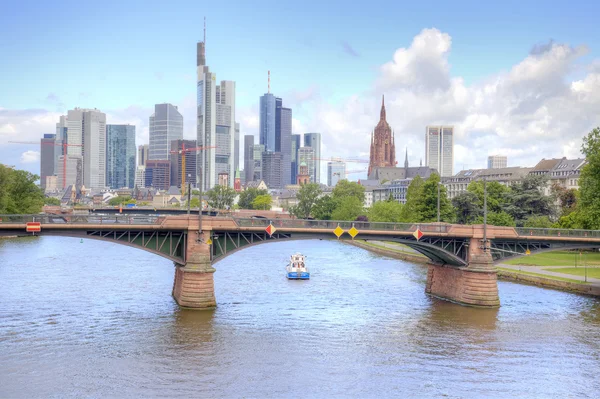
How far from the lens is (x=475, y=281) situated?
7031 centimetres

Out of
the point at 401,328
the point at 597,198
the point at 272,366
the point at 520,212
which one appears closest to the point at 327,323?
the point at 401,328

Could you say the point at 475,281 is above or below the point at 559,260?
above

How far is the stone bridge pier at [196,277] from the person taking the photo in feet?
207

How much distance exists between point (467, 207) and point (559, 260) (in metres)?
35.8

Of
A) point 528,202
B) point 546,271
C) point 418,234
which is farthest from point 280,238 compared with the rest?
point 528,202

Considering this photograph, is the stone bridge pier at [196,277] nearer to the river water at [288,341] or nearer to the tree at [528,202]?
the river water at [288,341]

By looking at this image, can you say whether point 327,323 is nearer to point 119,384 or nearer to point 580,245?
point 119,384

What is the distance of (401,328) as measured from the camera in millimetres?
58656

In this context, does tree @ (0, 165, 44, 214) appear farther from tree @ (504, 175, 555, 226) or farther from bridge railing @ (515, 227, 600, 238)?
bridge railing @ (515, 227, 600, 238)

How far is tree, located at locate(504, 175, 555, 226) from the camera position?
14100 centimetres

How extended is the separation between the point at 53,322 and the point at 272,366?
68.5 feet

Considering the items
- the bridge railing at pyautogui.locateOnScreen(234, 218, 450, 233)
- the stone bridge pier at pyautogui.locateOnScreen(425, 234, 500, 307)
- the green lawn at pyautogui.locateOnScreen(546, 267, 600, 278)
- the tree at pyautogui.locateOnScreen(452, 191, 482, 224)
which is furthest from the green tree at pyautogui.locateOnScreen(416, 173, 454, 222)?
the bridge railing at pyautogui.locateOnScreen(234, 218, 450, 233)

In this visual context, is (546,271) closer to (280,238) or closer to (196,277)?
(280,238)

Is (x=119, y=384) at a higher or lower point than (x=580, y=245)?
lower
